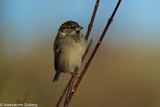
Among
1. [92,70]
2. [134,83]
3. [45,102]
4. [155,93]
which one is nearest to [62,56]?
[92,70]

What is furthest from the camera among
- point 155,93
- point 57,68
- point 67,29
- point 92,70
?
point 92,70

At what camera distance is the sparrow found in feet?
2.66

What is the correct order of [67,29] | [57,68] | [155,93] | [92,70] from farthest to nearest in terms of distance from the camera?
[92,70], [155,93], [57,68], [67,29]

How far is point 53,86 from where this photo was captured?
1.32 meters

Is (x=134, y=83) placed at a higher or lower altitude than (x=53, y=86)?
higher

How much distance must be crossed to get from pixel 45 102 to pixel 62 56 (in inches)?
25.0

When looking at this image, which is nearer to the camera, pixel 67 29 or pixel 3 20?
pixel 67 29

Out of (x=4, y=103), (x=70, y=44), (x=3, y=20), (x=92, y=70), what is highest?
(x=70, y=44)

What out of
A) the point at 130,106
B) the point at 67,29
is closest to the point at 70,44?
the point at 67,29

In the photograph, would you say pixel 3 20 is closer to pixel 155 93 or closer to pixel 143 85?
pixel 143 85

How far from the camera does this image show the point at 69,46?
0.83 meters

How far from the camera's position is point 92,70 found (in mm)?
1316

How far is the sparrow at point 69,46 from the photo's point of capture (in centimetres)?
81

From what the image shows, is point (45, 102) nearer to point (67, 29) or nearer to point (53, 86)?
point (53, 86)
